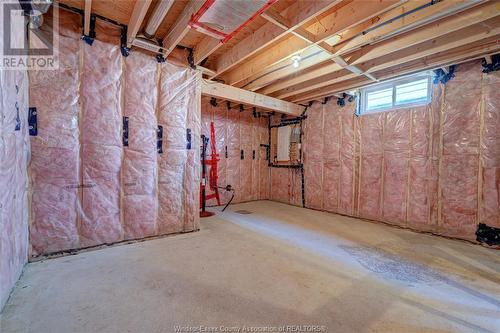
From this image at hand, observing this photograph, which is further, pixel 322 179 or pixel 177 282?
pixel 322 179

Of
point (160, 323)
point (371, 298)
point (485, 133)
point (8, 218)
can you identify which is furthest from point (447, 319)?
point (8, 218)

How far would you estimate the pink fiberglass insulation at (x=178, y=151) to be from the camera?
10.1 feet

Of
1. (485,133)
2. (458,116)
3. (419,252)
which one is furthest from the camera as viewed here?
(458,116)

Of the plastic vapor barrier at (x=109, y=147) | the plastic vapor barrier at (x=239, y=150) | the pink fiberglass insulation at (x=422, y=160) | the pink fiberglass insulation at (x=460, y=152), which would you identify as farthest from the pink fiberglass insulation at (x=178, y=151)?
the pink fiberglass insulation at (x=460, y=152)

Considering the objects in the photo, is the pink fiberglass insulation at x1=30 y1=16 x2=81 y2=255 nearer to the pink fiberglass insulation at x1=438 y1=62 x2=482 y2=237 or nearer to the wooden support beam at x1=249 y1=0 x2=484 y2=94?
the wooden support beam at x1=249 y1=0 x2=484 y2=94

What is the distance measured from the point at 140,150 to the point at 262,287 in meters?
2.21

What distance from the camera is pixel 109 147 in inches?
105

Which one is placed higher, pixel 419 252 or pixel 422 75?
pixel 422 75

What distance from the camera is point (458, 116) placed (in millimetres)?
3242

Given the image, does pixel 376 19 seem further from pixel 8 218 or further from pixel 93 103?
pixel 8 218

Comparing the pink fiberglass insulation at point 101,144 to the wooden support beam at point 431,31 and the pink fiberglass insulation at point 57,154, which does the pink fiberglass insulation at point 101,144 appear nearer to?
the pink fiberglass insulation at point 57,154

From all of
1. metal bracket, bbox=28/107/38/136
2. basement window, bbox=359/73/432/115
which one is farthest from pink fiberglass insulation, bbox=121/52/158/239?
basement window, bbox=359/73/432/115

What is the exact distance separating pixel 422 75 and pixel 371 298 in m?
3.55

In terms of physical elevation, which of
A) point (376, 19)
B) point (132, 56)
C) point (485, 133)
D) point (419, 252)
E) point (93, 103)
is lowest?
point (419, 252)
